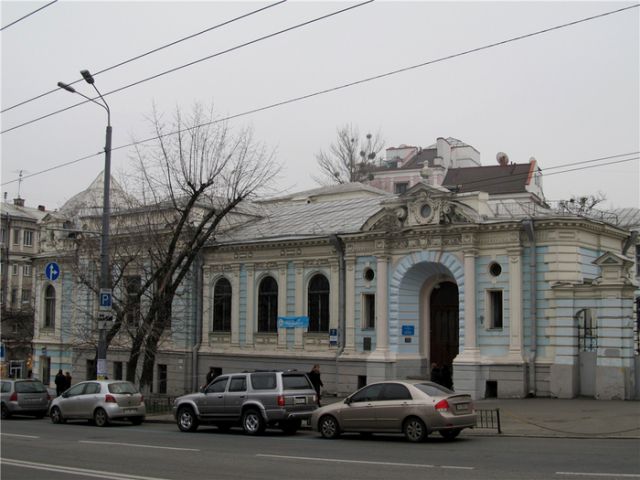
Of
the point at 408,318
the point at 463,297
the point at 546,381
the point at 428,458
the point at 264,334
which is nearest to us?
the point at 428,458

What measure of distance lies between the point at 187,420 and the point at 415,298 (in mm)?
12123

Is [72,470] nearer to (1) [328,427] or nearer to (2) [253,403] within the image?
(1) [328,427]

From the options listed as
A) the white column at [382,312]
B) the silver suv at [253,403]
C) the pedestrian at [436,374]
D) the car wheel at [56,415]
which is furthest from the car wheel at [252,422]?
the white column at [382,312]

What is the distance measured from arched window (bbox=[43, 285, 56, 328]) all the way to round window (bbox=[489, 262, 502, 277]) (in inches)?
991

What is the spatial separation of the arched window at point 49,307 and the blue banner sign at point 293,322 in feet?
51.6

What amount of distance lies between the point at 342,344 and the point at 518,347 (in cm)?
743

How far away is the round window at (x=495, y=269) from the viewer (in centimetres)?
2916

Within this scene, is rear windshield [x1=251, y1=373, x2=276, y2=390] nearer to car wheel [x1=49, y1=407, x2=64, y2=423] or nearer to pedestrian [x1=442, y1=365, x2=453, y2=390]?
car wheel [x1=49, y1=407, x2=64, y2=423]

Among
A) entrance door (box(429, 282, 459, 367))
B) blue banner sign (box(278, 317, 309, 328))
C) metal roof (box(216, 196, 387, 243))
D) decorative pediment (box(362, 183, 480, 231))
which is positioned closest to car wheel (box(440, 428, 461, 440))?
decorative pediment (box(362, 183, 480, 231))

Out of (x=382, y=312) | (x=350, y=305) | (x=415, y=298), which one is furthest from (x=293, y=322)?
(x=415, y=298)

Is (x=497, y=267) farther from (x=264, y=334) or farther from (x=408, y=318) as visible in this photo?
(x=264, y=334)

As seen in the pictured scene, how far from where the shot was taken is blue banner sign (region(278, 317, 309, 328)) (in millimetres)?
34184

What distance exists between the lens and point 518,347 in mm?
28219

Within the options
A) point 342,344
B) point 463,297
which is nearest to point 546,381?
point 463,297
